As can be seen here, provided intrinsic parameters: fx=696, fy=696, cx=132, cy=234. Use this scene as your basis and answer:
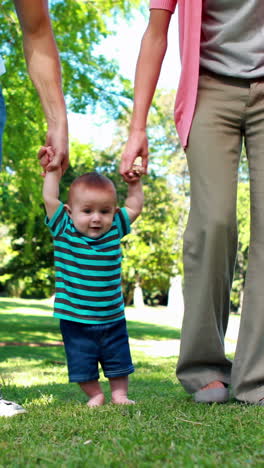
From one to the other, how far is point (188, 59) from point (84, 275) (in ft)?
4.00

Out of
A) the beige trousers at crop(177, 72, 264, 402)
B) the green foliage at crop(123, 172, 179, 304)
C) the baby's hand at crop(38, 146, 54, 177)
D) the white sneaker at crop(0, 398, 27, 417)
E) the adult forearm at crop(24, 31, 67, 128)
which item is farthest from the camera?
the green foliage at crop(123, 172, 179, 304)

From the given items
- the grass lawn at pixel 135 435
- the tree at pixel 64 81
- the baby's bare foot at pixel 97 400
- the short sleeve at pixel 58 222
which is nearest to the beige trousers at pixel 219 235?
the grass lawn at pixel 135 435

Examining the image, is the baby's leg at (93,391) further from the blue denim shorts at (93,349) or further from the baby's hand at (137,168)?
the baby's hand at (137,168)

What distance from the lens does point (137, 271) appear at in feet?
128

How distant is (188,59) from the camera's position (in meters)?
3.50

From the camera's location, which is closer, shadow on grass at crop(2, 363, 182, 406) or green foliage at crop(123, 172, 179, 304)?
shadow on grass at crop(2, 363, 182, 406)

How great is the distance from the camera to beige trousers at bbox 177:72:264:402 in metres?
3.33

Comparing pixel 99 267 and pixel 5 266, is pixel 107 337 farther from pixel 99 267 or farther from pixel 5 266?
pixel 5 266

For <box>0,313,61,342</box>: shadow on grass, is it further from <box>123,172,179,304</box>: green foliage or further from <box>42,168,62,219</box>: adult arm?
<box>123,172,179,304</box>: green foliage

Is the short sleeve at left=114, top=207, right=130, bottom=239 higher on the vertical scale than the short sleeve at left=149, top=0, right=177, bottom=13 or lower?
lower

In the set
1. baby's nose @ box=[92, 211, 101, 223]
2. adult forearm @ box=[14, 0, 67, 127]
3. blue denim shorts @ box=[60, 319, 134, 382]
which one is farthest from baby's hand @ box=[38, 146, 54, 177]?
blue denim shorts @ box=[60, 319, 134, 382]

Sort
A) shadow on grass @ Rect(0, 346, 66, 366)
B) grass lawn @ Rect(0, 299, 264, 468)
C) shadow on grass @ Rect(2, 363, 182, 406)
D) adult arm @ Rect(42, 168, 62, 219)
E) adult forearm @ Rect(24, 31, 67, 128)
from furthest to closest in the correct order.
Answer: shadow on grass @ Rect(0, 346, 66, 366) < shadow on grass @ Rect(2, 363, 182, 406) < adult forearm @ Rect(24, 31, 67, 128) < adult arm @ Rect(42, 168, 62, 219) < grass lawn @ Rect(0, 299, 264, 468)

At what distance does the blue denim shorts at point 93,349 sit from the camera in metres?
3.63

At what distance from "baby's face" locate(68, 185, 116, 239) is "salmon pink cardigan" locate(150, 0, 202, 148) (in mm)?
533
